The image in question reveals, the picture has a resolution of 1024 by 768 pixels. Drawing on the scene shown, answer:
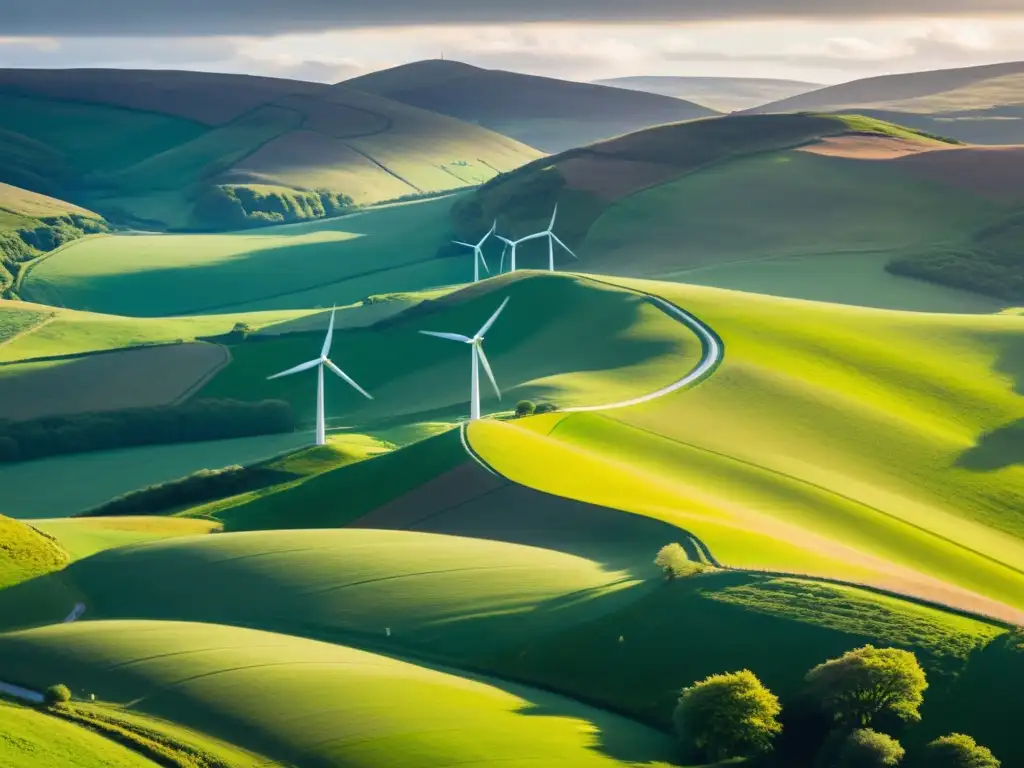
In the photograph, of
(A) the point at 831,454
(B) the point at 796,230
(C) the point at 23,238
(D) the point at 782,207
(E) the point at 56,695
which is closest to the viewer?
(E) the point at 56,695

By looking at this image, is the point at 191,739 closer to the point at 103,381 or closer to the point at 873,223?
the point at 103,381

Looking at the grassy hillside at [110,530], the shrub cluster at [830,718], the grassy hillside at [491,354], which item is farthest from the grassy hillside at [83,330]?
the shrub cluster at [830,718]

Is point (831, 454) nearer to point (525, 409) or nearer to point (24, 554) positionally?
point (525, 409)

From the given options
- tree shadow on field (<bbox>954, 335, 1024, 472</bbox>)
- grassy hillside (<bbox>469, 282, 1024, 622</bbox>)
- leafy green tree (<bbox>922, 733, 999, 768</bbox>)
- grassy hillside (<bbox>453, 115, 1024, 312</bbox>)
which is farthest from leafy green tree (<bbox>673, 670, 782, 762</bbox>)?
grassy hillside (<bbox>453, 115, 1024, 312</bbox>)

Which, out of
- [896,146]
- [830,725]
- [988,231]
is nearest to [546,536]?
[830,725]

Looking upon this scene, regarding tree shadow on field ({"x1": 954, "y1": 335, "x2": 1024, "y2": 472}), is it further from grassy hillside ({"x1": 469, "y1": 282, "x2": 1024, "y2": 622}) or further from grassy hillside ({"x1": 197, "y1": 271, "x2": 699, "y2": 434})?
grassy hillside ({"x1": 197, "y1": 271, "x2": 699, "y2": 434})

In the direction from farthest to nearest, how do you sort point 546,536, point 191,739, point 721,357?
point 721,357 < point 546,536 < point 191,739

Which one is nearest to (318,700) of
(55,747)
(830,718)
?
(55,747)
